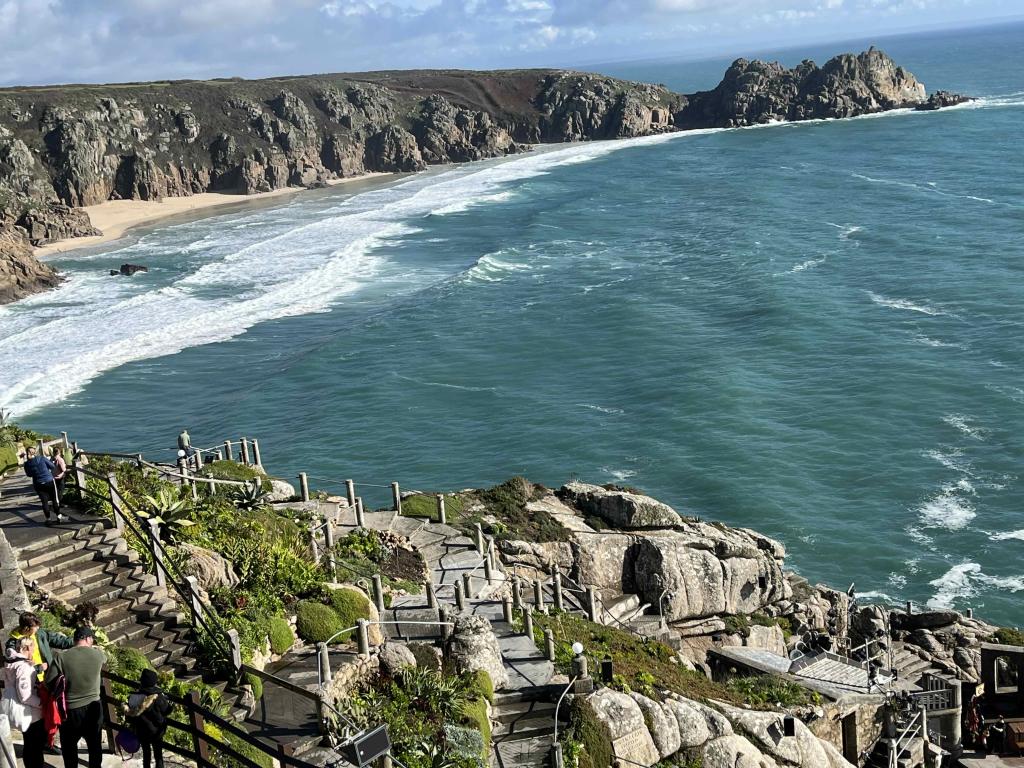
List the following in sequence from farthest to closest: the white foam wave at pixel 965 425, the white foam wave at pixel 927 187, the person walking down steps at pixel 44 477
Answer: the white foam wave at pixel 927 187 < the white foam wave at pixel 965 425 < the person walking down steps at pixel 44 477

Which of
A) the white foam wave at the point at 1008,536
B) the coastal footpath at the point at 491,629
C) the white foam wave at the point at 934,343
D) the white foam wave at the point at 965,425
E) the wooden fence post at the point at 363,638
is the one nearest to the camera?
the coastal footpath at the point at 491,629

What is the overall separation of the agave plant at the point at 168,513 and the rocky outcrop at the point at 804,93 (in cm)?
15903

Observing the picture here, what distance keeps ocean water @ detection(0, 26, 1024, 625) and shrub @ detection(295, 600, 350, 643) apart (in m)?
23.4

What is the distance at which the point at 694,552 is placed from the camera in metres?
30.7

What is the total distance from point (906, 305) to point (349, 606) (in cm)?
5255

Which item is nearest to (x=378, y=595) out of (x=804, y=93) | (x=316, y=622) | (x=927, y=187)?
(x=316, y=622)

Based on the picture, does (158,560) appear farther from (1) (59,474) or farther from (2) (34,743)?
(2) (34,743)

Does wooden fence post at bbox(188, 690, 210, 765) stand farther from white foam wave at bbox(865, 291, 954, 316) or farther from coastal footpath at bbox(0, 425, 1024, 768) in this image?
white foam wave at bbox(865, 291, 954, 316)

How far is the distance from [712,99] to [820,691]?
166240mm

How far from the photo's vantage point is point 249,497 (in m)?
25.1

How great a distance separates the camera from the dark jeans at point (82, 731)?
1153 centimetres

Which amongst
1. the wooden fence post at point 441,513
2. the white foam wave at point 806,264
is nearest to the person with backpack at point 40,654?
the wooden fence post at point 441,513

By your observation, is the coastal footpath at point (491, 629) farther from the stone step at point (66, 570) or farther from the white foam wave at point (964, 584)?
the white foam wave at point (964, 584)

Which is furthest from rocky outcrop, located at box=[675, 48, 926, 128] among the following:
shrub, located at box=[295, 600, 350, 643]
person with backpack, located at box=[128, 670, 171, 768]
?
person with backpack, located at box=[128, 670, 171, 768]
